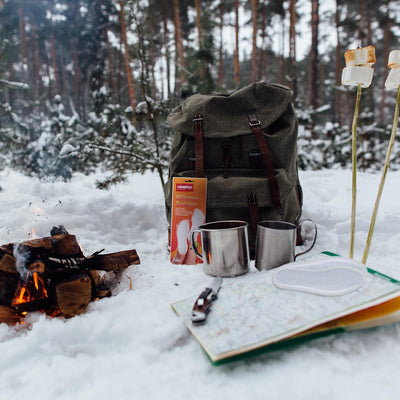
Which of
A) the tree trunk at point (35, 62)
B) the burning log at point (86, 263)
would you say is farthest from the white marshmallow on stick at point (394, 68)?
the tree trunk at point (35, 62)

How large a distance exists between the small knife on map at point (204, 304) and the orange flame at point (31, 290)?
646mm

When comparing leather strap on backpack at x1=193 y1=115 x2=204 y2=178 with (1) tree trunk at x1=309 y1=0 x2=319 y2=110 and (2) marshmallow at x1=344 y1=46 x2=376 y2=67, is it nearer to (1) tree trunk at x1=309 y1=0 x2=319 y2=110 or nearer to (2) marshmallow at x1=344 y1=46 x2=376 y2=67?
(2) marshmallow at x1=344 y1=46 x2=376 y2=67

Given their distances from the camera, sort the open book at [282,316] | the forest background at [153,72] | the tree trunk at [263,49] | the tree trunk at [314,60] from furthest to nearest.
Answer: the tree trunk at [263,49] → the tree trunk at [314,60] → the forest background at [153,72] → the open book at [282,316]

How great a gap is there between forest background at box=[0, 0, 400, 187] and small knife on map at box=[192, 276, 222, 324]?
146 cm

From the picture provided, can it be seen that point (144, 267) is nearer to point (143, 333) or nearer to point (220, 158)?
point (143, 333)

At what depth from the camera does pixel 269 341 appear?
826mm

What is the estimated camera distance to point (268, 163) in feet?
5.41

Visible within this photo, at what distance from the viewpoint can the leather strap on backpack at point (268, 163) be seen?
Answer: 5.36 feet

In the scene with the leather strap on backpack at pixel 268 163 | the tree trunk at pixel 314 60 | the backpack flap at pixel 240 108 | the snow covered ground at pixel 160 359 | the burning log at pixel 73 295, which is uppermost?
the tree trunk at pixel 314 60

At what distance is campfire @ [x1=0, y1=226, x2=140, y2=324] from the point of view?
3.70 feet

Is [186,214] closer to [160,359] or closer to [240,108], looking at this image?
[240,108]

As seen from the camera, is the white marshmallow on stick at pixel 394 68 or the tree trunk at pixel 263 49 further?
the tree trunk at pixel 263 49

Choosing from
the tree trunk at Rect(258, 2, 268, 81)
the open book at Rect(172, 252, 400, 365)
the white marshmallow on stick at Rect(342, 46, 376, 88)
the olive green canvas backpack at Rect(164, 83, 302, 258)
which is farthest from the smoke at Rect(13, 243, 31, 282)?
the tree trunk at Rect(258, 2, 268, 81)

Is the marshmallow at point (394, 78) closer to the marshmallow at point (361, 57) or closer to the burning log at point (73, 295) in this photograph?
the marshmallow at point (361, 57)
